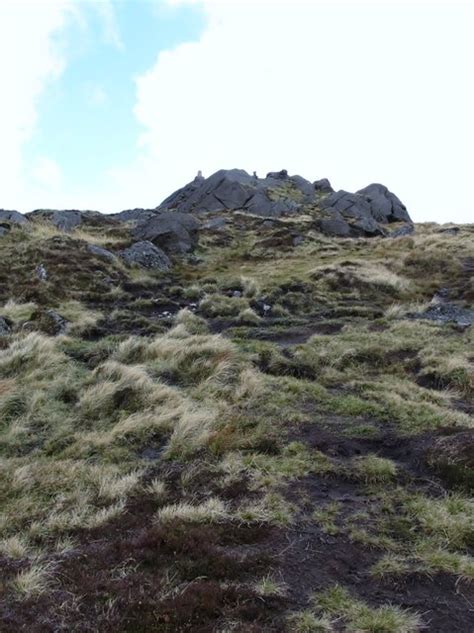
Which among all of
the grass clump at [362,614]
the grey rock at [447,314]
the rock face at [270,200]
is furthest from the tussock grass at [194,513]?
the rock face at [270,200]

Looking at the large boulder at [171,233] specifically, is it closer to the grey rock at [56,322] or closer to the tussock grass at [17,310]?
the tussock grass at [17,310]

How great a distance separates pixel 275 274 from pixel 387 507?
21.9m

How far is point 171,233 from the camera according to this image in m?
34.9

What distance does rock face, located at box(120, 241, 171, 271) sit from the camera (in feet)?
98.6

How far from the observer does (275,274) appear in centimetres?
2842

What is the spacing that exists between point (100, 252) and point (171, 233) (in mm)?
6863

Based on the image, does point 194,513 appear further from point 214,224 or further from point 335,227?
point 335,227

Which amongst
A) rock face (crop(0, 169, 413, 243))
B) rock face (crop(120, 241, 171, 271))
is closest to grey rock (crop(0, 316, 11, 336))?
rock face (crop(120, 241, 171, 271))

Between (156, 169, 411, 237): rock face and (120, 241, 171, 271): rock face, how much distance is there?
25.3 m

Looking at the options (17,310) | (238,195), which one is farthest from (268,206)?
(17,310)

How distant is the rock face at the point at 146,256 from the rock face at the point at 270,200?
82.9 feet

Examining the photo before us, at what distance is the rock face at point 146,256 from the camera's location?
3006 centimetres

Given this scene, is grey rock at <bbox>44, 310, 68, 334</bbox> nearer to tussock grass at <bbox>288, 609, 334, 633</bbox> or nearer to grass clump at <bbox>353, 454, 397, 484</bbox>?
grass clump at <bbox>353, 454, 397, 484</bbox>

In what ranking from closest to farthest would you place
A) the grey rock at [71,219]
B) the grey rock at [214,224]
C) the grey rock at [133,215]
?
the grey rock at [71,219] → the grey rock at [214,224] → the grey rock at [133,215]
